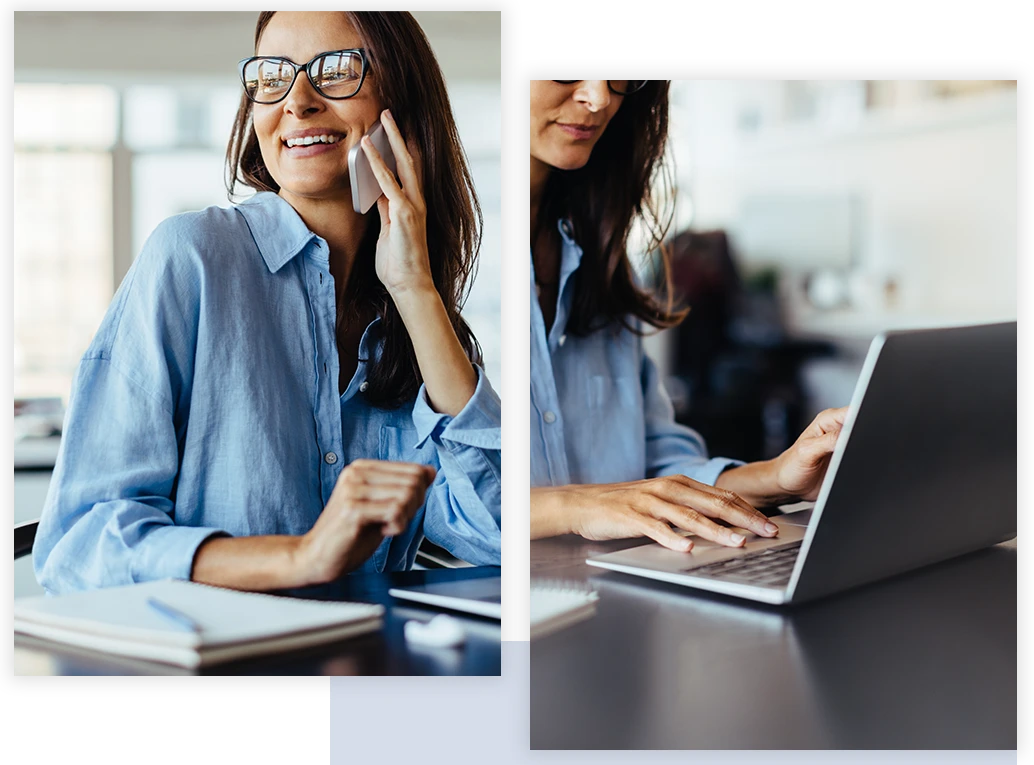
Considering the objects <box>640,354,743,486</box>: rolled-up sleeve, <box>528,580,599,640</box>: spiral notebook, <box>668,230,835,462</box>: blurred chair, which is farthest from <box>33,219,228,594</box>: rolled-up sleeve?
<box>668,230,835,462</box>: blurred chair

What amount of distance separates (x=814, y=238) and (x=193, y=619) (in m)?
1.47

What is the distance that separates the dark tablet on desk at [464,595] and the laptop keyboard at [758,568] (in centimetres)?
31

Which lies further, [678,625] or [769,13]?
[769,13]

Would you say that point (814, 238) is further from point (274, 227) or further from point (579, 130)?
point (274, 227)

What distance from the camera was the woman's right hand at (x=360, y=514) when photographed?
1.33 meters

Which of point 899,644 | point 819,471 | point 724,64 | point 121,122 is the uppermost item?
point 724,64

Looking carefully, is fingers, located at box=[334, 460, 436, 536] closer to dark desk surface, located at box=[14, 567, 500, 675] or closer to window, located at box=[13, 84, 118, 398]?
dark desk surface, located at box=[14, 567, 500, 675]

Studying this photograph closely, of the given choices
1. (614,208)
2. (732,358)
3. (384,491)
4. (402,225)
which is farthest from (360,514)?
(732,358)

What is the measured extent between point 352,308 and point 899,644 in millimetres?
868

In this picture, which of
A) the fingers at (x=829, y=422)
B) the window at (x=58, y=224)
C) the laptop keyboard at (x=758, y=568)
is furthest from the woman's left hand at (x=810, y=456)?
the window at (x=58, y=224)

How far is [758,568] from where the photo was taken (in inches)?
48.2

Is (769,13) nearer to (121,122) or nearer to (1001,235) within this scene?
(1001,235)

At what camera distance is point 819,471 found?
1.56 m
